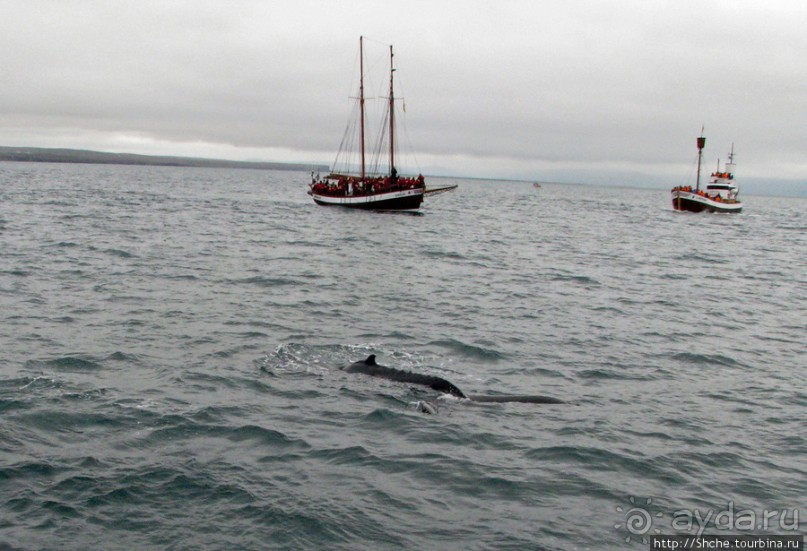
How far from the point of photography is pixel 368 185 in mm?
75562

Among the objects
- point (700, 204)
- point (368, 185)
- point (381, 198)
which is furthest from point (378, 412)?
point (700, 204)

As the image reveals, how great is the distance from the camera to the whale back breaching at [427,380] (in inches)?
530

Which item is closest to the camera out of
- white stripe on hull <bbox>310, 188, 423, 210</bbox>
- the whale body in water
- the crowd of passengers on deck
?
the whale body in water

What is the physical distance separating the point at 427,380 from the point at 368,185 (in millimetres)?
62896

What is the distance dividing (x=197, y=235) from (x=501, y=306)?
24.1 metres

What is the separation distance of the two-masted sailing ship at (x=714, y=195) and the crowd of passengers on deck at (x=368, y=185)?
43.4 m

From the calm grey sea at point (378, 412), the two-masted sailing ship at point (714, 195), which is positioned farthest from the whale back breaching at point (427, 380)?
the two-masted sailing ship at point (714, 195)

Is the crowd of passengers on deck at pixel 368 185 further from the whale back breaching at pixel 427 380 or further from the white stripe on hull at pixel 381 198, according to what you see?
the whale back breaching at pixel 427 380

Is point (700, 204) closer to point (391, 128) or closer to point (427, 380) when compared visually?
point (391, 128)

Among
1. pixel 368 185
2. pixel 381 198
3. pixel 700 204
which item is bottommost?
pixel 700 204

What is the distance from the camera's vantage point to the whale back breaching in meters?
13.5

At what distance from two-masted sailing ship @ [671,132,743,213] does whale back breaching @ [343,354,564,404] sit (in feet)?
302

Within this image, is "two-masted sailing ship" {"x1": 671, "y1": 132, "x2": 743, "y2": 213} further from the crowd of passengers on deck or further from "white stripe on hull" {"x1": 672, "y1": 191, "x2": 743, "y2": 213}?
the crowd of passengers on deck

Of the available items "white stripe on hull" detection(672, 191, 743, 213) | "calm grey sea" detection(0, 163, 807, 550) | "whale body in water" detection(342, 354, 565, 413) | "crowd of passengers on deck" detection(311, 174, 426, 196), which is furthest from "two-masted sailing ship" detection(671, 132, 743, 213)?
"whale body in water" detection(342, 354, 565, 413)
